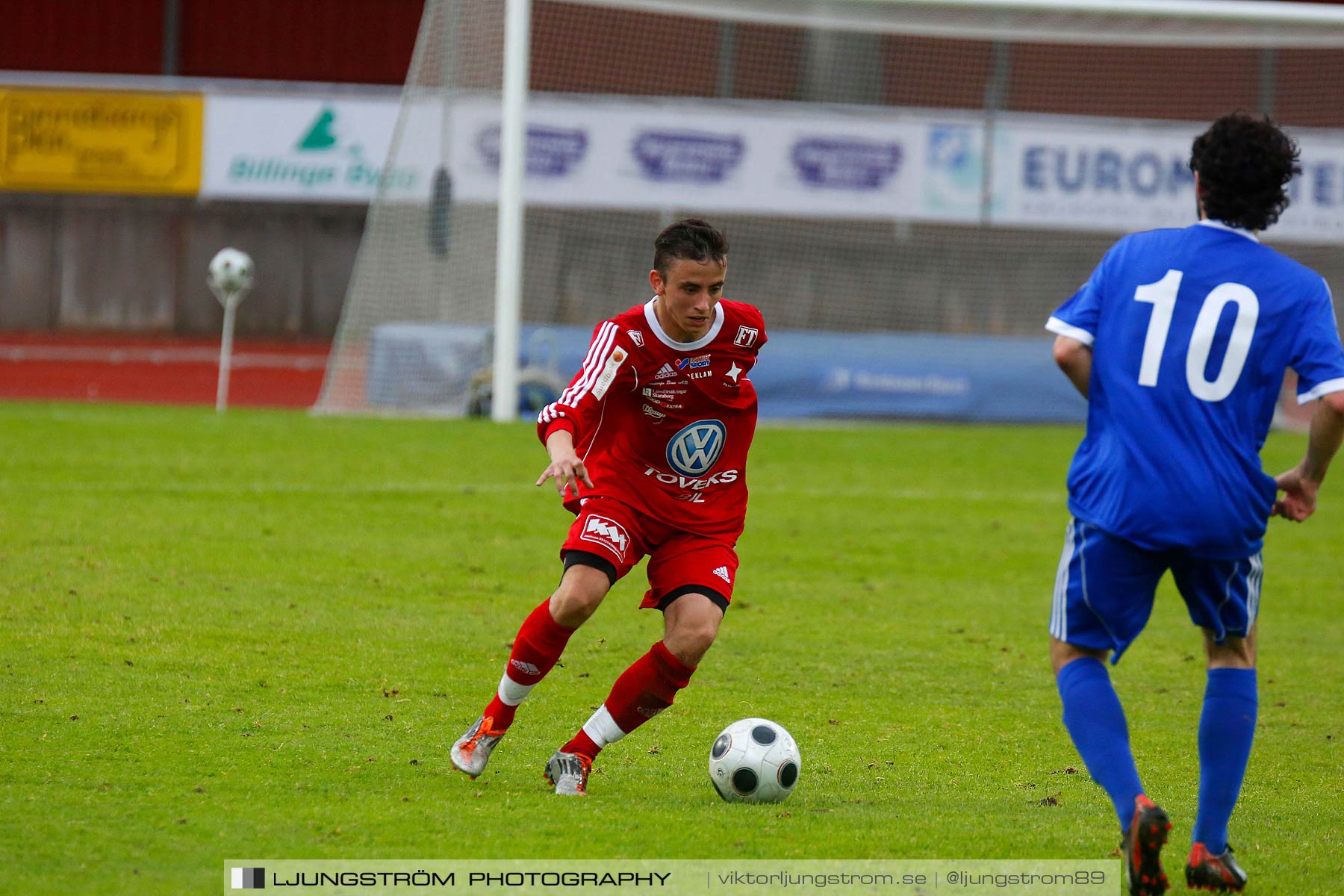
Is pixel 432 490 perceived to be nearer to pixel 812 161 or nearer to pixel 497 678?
pixel 497 678

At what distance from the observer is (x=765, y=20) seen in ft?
53.6

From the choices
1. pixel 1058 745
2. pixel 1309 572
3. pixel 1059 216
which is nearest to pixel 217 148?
pixel 1059 216

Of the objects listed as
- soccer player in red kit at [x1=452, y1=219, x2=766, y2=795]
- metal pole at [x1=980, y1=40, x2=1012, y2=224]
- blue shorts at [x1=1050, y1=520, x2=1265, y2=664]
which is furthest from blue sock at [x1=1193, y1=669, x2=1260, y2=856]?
metal pole at [x1=980, y1=40, x2=1012, y2=224]

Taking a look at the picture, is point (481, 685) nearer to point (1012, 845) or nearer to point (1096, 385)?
point (1012, 845)

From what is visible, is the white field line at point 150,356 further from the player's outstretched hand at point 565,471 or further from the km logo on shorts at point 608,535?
the player's outstretched hand at point 565,471

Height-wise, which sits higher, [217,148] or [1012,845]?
[217,148]

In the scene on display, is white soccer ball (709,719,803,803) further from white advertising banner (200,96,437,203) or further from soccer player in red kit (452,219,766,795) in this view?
white advertising banner (200,96,437,203)

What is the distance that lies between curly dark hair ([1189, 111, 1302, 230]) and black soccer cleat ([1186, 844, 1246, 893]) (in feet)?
4.90

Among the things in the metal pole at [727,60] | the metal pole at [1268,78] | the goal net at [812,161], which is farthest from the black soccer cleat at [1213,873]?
the metal pole at [1268,78]

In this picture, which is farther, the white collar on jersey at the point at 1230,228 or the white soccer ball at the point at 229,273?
the white soccer ball at the point at 229,273

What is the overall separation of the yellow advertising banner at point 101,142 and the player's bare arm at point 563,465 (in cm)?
1870

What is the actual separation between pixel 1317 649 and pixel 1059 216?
10.5m

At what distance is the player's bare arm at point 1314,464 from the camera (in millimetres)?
3414

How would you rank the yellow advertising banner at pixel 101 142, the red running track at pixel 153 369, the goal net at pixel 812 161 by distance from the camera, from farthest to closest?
the yellow advertising banner at pixel 101 142 → the red running track at pixel 153 369 → the goal net at pixel 812 161
